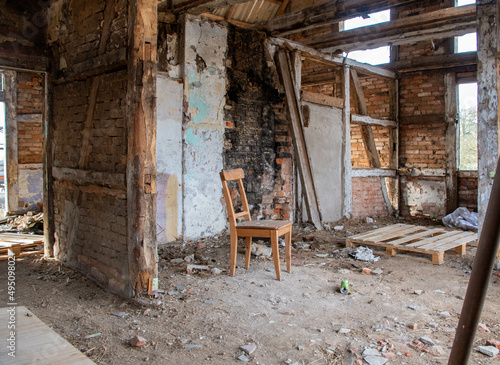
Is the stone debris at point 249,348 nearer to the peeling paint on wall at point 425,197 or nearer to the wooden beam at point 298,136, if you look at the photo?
the wooden beam at point 298,136

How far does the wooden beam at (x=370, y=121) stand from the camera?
283 inches

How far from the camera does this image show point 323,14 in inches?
203

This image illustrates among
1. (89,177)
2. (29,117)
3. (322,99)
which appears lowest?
(89,177)

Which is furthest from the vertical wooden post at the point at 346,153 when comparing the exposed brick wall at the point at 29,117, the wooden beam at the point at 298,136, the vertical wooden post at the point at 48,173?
the exposed brick wall at the point at 29,117

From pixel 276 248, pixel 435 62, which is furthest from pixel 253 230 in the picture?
pixel 435 62

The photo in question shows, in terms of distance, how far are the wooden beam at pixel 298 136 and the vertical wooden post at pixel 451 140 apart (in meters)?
2.86

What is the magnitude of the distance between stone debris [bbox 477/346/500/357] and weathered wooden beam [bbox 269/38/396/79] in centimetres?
491

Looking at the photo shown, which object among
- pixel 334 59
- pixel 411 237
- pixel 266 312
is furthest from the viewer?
pixel 334 59

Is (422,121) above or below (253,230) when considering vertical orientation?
above

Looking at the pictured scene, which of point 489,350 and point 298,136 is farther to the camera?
point 298,136

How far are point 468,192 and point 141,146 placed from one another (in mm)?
6377

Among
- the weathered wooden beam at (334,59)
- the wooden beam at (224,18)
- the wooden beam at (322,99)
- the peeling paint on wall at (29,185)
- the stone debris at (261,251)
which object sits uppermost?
the wooden beam at (224,18)

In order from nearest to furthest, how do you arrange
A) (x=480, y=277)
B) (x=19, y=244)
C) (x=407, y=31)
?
(x=480, y=277) < (x=19, y=244) < (x=407, y=31)

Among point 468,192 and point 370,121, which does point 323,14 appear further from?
point 468,192
